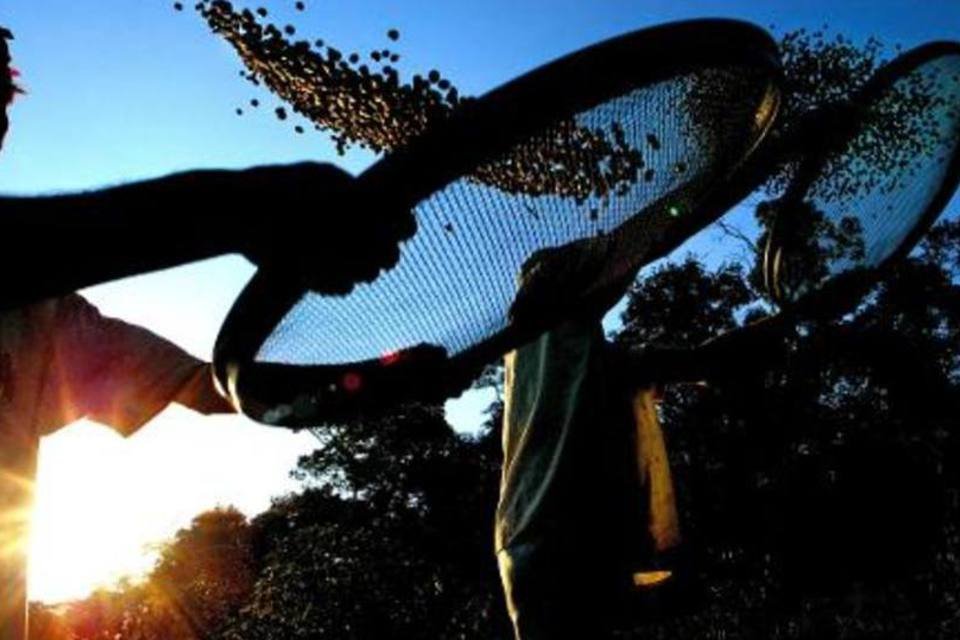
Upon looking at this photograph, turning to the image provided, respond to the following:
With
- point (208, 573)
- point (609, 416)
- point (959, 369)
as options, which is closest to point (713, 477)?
point (959, 369)

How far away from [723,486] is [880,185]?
25.7m

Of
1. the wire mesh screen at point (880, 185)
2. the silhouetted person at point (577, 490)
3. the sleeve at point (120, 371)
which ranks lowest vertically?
the silhouetted person at point (577, 490)

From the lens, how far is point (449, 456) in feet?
86.0

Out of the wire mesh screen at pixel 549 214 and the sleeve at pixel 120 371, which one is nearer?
the wire mesh screen at pixel 549 214

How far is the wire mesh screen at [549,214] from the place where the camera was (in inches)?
44.8

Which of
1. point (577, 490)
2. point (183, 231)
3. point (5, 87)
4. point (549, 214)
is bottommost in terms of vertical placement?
point (577, 490)

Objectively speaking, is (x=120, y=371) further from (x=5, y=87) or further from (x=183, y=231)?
(x=183, y=231)

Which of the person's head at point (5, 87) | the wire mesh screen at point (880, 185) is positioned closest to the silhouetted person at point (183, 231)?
the person's head at point (5, 87)

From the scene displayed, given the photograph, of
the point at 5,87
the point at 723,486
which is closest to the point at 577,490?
the point at 5,87

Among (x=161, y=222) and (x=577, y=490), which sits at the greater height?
(x=161, y=222)

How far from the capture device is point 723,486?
26719 mm

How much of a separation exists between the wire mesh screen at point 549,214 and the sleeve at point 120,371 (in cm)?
80

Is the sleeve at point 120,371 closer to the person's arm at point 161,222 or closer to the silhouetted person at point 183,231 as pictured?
the silhouetted person at point 183,231

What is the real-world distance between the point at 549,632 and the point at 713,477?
26.3 m
